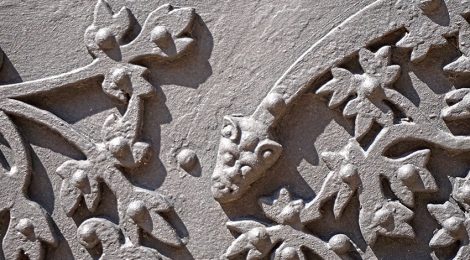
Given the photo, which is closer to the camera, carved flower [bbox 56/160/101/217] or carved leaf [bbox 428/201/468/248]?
carved leaf [bbox 428/201/468/248]

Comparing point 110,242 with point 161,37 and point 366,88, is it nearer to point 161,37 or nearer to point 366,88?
point 161,37

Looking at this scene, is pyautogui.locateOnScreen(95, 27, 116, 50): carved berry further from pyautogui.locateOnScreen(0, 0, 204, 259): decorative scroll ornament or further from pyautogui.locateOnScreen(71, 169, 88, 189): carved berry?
pyautogui.locateOnScreen(71, 169, 88, 189): carved berry

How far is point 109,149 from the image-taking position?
4.73 feet

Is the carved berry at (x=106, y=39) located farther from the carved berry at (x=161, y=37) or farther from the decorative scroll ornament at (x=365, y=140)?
the decorative scroll ornament at (x=365, y=140)

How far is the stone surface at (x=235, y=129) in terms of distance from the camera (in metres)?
1.37

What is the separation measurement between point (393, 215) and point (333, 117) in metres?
0.21

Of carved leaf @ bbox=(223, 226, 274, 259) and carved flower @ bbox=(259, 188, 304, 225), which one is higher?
carved flower @ bbox=(259, 188, 304, 225)

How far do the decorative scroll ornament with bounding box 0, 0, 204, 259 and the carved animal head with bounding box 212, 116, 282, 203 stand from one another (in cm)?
12

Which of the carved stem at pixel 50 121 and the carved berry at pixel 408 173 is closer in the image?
the carved berry at pixel 408 173

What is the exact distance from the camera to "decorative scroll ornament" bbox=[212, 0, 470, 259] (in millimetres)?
1353

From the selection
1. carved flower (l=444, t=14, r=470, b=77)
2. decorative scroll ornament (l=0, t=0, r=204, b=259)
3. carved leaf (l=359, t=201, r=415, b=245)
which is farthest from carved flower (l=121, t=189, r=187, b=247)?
carved flower (l=444, t=14, r=470, b=77)

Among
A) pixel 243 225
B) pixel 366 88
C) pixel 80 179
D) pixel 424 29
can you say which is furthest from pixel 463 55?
pixel 80 179

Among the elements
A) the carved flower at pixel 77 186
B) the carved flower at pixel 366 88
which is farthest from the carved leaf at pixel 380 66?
the carved flower at pixel 77 186

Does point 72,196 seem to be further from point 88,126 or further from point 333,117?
point 333,117
